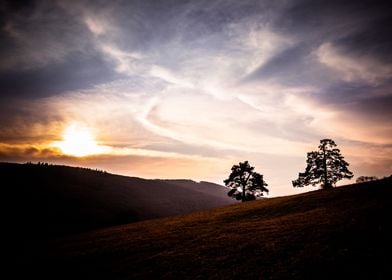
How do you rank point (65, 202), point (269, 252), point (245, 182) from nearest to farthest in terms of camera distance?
1. point (269, 252)
2. point (245, 182)
3. point (65, 202)

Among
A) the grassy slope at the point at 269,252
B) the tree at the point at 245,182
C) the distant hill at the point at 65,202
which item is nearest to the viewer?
the grassy slope at the point at 269,252

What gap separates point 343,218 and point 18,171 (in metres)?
208

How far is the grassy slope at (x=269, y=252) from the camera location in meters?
13.6

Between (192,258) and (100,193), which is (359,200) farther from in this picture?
(100,193)

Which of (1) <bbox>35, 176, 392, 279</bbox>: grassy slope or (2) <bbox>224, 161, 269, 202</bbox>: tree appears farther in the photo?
(2) <bbox>224, 161, 269, 202</bbox>: tree

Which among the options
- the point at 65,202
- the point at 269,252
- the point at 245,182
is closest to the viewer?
the point at 269,252

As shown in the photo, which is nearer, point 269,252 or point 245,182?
point 269,252

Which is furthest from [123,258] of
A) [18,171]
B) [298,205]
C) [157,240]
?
[18,171]

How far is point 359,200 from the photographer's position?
27.6 meters

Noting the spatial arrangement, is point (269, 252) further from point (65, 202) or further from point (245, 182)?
point (65, 202)

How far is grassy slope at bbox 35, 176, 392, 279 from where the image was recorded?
13.6m

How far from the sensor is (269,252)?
17.3 m

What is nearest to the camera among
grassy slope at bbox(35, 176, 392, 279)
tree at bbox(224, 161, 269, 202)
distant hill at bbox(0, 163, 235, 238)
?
grassy slope at bbox(35, 176, 392, 279)

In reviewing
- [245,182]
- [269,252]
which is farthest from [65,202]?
[269,252]
